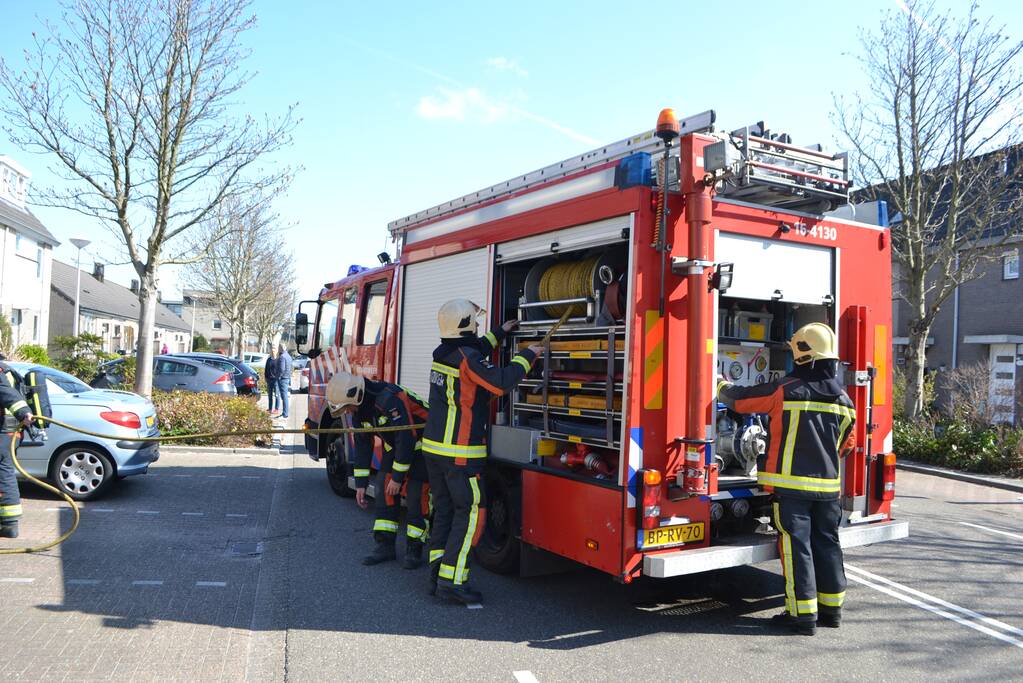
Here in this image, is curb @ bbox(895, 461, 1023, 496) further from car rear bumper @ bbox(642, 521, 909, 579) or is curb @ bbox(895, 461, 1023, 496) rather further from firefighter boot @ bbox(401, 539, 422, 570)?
firefighter boot @ bbox(401, 539, 422, 570)

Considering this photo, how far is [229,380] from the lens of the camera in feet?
55.5

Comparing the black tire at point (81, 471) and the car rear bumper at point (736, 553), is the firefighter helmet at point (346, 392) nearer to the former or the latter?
the car rear bumper at point (736, 553)

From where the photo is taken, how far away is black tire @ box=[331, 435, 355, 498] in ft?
29.2

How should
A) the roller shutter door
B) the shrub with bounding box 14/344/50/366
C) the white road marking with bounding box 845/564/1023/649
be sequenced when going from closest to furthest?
the white road marking with bounding box 845/564/1023/649 < the roller shutter door < the shrub with bounding box 14/344/50/366

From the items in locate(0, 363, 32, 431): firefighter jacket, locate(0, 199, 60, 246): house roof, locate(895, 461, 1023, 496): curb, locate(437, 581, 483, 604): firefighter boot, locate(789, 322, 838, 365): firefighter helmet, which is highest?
locate(0, 199, 60, 246): house roof

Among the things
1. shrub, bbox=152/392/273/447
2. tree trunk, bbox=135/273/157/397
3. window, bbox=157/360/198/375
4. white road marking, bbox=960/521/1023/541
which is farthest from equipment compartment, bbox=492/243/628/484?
window, bbox=157/360/198/375

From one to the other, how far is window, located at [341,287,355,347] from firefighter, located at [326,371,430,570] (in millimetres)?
2732

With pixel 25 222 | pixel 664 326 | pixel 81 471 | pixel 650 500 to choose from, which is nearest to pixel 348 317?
pixel 81 471

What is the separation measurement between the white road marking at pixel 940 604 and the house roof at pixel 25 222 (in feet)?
89.5

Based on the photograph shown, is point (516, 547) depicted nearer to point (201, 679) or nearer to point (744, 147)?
point (201, 679)

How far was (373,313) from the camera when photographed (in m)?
8.32

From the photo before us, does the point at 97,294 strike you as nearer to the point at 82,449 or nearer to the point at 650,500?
the point at 82,449

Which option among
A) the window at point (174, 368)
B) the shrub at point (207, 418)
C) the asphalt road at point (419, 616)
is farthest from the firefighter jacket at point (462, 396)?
the window at point (174, 368)

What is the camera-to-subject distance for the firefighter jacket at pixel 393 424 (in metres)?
5.90
